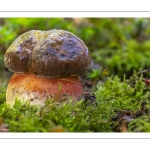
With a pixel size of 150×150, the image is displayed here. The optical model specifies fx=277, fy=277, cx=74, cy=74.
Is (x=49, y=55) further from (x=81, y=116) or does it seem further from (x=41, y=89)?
(x=81, y=116)

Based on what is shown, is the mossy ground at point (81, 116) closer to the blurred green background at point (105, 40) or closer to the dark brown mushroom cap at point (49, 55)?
the dark brown mushroom cap at point (49, 55)

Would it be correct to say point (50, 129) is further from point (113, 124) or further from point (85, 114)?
point (113, 124)

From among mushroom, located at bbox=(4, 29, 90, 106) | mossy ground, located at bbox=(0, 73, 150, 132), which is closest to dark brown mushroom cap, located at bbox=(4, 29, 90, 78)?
mushroom, located at bbox=(4, 29, 90, 106)

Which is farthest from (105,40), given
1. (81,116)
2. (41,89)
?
(81,116)

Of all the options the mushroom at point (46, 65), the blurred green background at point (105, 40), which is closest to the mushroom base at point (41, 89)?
the mushroom at point (46, 65)

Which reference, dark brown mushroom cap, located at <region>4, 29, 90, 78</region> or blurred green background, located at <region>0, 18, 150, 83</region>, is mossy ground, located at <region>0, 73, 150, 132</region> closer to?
dark brown mushroom cap, located at <region>4, 29, 90, 78</region>

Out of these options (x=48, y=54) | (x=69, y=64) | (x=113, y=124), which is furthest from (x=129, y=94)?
(x=48, y=54)
